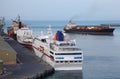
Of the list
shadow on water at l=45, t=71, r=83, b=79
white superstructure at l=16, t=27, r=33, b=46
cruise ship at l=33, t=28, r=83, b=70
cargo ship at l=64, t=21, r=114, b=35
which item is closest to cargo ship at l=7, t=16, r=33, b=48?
white superstructure at l=16, t=27, r=33, b=46

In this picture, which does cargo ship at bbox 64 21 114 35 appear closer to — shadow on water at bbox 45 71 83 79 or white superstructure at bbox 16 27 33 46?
white superstructure at bbox 16 27 33 46

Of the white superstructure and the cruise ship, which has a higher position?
the cruise ship

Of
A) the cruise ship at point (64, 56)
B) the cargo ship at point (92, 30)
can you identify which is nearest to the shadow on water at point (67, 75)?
the cruise ship at point (64, 56)

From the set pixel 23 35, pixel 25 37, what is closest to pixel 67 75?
pixel 25 37

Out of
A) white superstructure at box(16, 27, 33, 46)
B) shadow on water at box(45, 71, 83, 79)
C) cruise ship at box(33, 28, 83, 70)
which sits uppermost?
cruise ship at box(33, 28, 83, 70)

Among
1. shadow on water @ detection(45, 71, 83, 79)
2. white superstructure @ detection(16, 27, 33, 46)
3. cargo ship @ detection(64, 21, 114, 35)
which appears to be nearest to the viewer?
shadow on water @ detection(45, 71, 83, 79)

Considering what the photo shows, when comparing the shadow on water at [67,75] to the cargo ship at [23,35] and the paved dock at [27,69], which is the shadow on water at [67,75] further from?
the cargo ship at [23,35]

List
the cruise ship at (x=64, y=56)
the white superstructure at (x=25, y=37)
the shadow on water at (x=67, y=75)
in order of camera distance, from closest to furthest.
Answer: the shadow on water at (x=67, y=75)
the cruise ship at (x=64, y=56)
the white superstructure at (x=25, y=37)

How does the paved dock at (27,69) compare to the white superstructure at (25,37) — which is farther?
the white superstructure at (25,37)

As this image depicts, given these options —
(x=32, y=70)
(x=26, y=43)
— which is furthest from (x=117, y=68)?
(x=26, y=43)

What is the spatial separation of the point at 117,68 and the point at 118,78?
711 cm

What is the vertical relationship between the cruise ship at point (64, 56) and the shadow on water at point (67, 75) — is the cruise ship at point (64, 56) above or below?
above

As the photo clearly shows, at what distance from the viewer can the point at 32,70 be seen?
39.1m

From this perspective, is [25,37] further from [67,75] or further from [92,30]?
[92,30]
